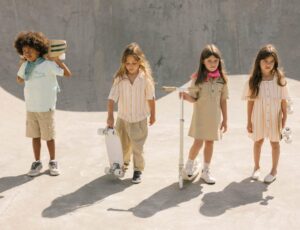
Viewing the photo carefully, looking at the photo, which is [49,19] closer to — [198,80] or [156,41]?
[156,41]

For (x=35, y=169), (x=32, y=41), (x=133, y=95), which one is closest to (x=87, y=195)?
(x=35, y=169)

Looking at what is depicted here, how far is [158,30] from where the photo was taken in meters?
12.3

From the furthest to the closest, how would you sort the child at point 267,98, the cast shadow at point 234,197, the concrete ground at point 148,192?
the child at point 267,98 < the cast shadow at point 234,197 < the concrete ground at point 148,192

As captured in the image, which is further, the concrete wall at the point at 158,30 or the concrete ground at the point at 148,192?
the concrete wall at the point at 158,30

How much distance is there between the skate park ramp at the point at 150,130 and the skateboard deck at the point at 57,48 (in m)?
1.40

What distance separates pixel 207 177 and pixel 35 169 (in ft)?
6.59

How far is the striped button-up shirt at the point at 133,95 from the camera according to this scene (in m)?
5.02

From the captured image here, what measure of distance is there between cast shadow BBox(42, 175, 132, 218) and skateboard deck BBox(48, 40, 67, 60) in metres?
1.51

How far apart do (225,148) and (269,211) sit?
2.32 metres

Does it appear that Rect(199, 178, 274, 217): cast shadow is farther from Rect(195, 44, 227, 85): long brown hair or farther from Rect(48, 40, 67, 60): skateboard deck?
Rect(48, 40, 67, 60): skateboard deck

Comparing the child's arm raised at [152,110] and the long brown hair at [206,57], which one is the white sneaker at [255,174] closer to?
the long brown hair at [206,57]

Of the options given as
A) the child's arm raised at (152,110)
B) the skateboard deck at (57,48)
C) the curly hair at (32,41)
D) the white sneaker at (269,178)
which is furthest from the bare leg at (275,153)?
the curly hair at (32,41)

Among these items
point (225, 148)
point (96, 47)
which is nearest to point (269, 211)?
point (225, 148)

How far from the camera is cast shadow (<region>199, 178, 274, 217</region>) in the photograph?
437cm
